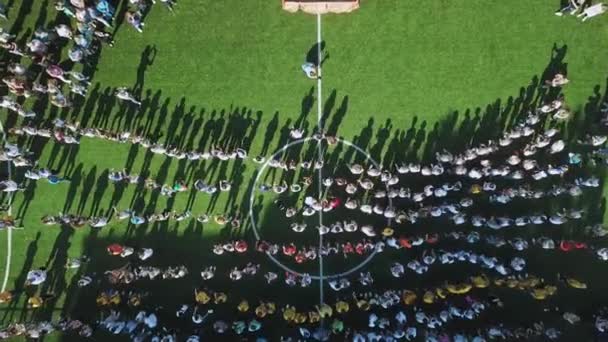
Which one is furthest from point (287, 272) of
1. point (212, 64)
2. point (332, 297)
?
point (212, 64)

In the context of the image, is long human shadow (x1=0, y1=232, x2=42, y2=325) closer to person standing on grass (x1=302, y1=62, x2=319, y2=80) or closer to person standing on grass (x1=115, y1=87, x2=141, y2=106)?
person standing on grass (x1=115, y1=87, x2=141, y2=106)

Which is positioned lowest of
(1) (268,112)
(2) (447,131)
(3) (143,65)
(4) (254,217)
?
(4) (254,217)

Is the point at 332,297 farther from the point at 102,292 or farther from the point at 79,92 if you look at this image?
the point at 79,92

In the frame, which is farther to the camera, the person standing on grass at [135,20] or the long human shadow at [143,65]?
the long human shadow at [143,65]

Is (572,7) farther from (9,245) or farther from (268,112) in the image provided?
(9,245)

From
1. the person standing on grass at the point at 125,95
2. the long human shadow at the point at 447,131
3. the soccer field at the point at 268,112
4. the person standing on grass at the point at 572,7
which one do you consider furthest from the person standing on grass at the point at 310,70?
the person standing on grass at the point at 572,7

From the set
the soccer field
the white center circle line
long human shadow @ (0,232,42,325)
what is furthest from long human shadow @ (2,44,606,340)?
long human shadow @ (0,232,42,325)

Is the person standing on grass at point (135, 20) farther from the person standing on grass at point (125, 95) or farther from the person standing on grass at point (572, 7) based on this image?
the person standing on grass at point (572, 7)

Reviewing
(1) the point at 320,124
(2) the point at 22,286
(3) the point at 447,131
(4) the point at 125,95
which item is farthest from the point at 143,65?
(3) the point at 447,131
